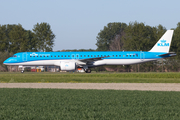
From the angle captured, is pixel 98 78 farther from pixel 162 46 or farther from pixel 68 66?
pixel 162 46

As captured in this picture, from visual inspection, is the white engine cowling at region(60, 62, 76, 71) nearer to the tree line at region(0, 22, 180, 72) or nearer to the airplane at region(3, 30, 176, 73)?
the airplane at region(3, 30, 176, 73)

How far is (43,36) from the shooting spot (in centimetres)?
7469

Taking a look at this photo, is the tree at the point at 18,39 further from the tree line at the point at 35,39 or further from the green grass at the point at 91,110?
the green grass at the point at 91,110

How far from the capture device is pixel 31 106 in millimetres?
12766

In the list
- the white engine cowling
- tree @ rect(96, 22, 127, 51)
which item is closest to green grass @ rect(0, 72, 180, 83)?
the white engine cowling

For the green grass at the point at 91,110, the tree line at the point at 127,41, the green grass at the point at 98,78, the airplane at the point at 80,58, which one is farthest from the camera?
the tree line at the point at 127,41

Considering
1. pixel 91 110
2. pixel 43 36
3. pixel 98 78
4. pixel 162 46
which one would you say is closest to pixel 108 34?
pixel 43 36

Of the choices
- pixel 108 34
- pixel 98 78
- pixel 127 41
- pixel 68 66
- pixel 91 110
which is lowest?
pixel 91 110

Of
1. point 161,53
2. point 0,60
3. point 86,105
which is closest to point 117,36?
point 0,60

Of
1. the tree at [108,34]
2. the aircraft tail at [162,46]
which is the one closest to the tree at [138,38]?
the aircraft tail at [162,46]

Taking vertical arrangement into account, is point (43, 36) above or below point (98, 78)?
above

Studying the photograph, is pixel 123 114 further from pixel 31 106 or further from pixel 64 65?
pixel 64 65

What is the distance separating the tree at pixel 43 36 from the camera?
72.9 metres

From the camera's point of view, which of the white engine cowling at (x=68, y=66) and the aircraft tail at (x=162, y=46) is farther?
the aircraft tail at (x=162, y=46)
